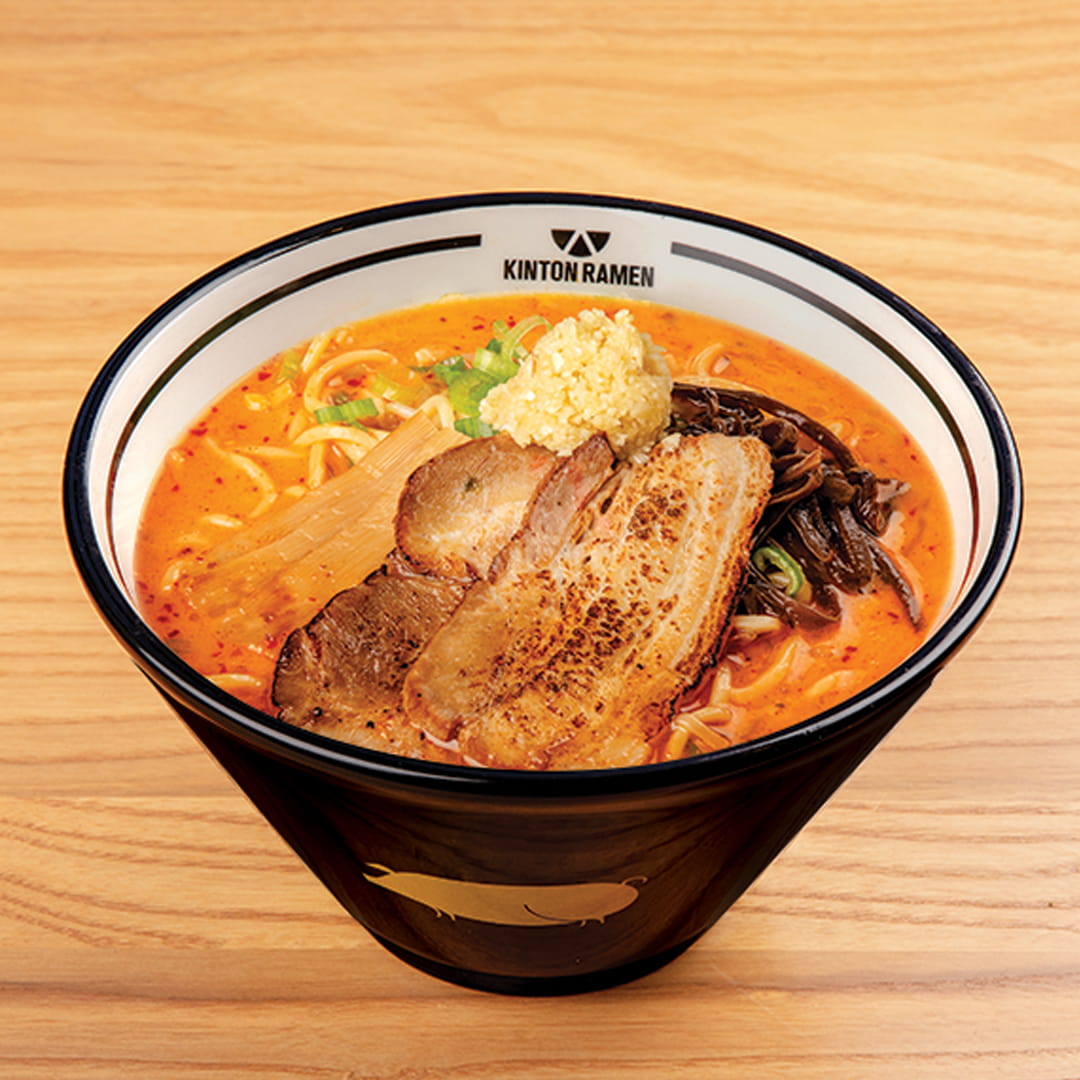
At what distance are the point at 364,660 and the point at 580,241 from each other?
913mm

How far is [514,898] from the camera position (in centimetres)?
153

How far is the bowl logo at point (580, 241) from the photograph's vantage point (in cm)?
226

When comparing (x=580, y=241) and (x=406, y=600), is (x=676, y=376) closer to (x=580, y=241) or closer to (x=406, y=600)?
(x=580, y=241)

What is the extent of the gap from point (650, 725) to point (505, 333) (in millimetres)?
882

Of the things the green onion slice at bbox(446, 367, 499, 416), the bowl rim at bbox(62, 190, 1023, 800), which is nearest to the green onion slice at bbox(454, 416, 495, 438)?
the green onion slice at bbox(446, 367, 499, 416)

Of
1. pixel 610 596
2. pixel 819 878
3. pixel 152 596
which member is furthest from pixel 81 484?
pixel 819 878

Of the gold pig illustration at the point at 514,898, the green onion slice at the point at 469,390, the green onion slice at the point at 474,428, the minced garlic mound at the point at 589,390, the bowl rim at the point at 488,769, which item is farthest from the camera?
the green onion slice at the point at 469,390

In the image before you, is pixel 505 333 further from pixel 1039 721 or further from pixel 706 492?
pixel 1039 721

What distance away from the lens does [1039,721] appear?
219 centimetres

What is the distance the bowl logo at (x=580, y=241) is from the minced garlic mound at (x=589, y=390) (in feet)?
1.44

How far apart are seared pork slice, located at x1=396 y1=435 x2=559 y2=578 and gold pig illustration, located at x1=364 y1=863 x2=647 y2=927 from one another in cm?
40

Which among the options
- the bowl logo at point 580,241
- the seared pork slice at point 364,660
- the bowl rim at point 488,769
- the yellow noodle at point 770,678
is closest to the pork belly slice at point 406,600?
the seared pork slice at point 364,660

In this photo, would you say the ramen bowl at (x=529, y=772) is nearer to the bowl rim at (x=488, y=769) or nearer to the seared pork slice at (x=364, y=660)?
the bowl rim at (x=488, y=769)

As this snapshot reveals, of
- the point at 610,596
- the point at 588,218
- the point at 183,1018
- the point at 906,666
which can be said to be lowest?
the point at 183,1018
